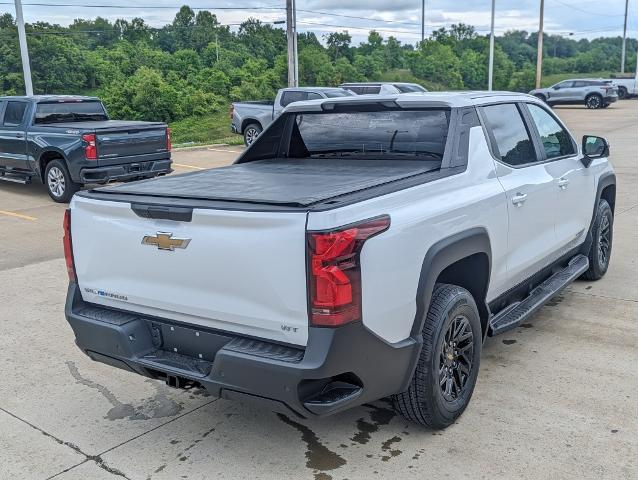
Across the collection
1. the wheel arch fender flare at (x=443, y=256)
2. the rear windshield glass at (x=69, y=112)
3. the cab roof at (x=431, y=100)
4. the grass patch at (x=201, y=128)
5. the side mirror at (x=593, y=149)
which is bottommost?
the grass patch at (x=201, y=128)

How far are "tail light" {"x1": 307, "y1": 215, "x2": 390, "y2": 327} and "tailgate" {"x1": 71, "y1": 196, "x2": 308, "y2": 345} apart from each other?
0.06 meters

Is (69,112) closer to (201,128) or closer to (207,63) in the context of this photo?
(201,128)

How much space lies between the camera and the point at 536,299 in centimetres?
473

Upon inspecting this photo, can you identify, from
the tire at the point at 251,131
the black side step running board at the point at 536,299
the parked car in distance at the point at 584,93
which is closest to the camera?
the black side step running board at the point at 536,299

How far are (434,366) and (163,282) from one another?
1419 mm

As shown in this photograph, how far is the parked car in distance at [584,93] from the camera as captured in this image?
34594 millimetres

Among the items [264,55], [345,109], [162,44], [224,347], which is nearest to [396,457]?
[224,347]

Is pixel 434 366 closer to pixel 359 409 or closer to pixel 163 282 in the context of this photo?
pixel 359 409

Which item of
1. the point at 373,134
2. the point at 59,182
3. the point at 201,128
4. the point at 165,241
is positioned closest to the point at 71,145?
the point at 59,182

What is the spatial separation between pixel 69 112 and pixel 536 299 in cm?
957

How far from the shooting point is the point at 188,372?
10.7 feet

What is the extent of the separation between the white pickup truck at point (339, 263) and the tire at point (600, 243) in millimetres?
A: 1397

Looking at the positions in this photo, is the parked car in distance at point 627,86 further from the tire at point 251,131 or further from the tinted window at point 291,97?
the tire at point 251,131

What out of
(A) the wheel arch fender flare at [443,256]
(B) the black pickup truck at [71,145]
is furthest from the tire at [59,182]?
(A) the wheel arch fender flare at [443,256]
